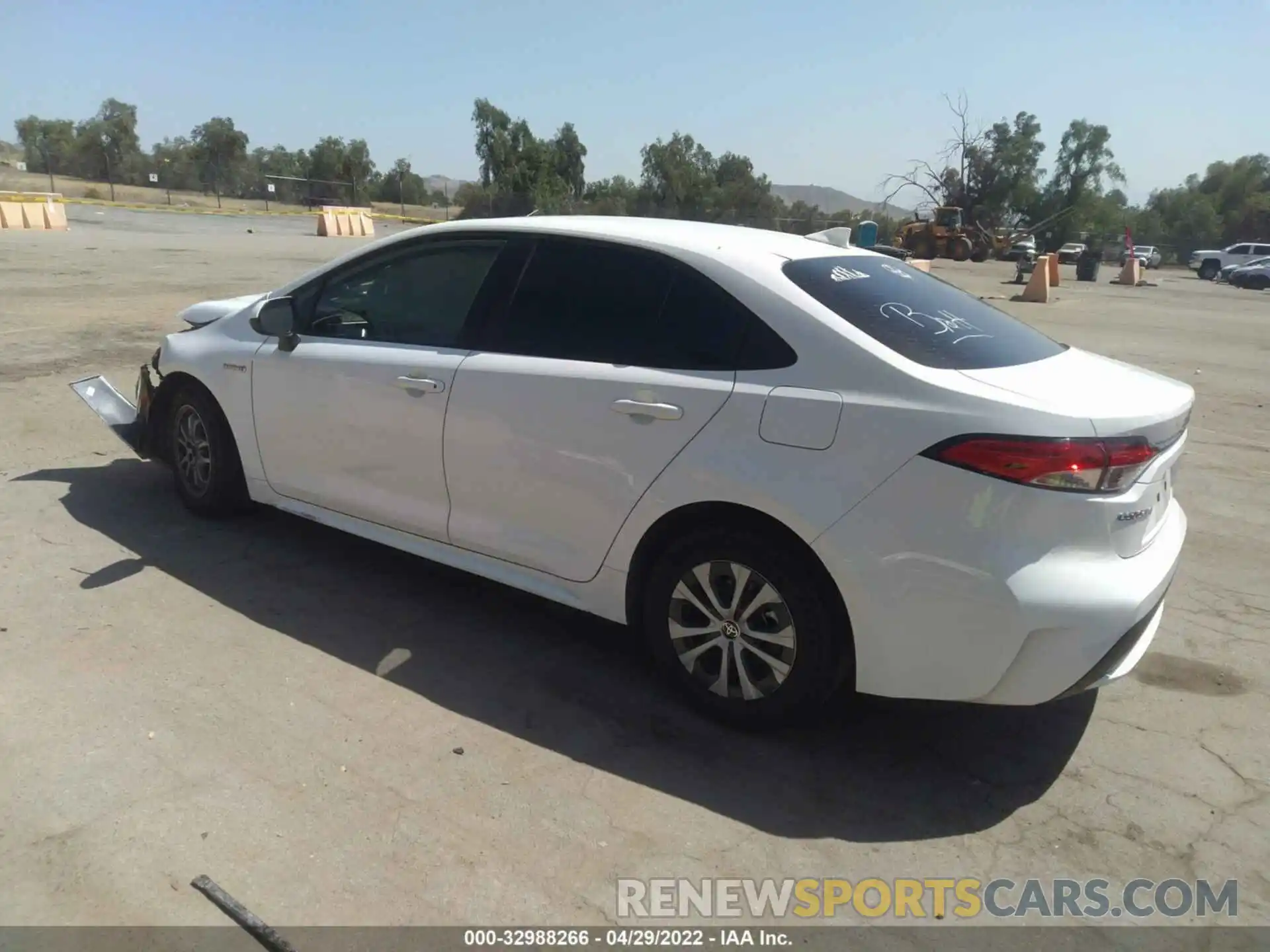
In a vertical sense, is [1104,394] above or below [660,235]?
below

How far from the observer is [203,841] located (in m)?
2.73

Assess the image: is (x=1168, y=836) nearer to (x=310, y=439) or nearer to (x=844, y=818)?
(x=844, y=818)

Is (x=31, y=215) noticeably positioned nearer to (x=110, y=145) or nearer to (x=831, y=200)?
(x=110, y=145)

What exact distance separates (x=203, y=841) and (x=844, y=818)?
1924 mm

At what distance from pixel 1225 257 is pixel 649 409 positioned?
52.6m

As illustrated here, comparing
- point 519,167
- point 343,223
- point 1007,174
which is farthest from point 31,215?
point 1007,174

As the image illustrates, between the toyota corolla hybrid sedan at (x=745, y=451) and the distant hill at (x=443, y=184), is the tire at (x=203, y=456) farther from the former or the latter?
the distant hill at (x=443, y=184)

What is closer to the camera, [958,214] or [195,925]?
[195,925]

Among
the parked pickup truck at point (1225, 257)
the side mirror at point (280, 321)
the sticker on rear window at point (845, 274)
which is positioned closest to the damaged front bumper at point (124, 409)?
the side mirror at point (280, 321)

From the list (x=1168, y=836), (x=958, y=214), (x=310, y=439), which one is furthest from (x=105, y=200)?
(x=1168, y=836)

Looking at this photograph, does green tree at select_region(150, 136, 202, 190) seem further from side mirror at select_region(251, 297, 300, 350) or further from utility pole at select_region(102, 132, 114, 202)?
side mirror at select_region(251, 297, 300, 350)

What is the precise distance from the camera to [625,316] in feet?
11.8

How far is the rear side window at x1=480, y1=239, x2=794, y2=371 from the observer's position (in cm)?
333

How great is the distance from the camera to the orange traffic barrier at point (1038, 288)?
77.4ft
